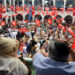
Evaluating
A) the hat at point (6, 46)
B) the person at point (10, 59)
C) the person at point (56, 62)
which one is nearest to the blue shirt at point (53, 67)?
the person at point (56, 62)

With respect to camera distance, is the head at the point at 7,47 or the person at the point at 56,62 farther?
the head at the point at 7,47

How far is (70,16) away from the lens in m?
36.4

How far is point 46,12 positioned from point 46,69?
34.0m

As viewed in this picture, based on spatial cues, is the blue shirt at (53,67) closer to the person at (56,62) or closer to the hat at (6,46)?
the person at (56,62)

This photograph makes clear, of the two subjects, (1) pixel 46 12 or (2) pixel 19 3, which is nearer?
(1) pixel 46 12

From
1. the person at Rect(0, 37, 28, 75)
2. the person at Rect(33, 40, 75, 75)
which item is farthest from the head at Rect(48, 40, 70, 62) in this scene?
the person at Rect(0, 37, 28, 75)

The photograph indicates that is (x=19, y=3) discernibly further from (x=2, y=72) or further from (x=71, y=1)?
(x=2, y=72)

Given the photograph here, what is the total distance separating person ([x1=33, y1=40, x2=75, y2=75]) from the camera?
162 cm

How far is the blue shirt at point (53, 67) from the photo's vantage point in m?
1.60

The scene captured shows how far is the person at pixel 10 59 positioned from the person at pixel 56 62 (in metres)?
0.16

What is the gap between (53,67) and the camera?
5.34 ft

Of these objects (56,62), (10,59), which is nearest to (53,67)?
(56,62)

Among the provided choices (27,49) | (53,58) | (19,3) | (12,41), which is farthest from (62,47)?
(19,3)

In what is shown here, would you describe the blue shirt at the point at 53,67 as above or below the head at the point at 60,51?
below
